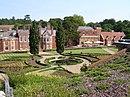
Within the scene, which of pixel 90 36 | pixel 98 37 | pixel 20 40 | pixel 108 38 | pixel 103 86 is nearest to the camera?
pixel 103 86

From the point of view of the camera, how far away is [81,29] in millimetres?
75562

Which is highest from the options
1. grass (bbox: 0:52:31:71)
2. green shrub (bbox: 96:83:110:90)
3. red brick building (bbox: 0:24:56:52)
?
A: red brick building (bbox: 0:24:56:52)

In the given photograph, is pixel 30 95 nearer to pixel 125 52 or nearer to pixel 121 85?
pixel 121 85

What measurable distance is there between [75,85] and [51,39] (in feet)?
167

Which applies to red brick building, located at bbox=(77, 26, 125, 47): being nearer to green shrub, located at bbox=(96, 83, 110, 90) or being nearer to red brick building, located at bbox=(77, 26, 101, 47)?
red brick building, located at bbox=(77, 26, 101, 47)

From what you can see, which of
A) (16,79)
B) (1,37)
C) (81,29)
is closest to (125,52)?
(16,79)

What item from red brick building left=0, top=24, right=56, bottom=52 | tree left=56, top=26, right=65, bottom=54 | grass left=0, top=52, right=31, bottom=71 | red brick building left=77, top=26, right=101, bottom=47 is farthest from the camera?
red brick building left=77, top=26, right=101, bottom=47

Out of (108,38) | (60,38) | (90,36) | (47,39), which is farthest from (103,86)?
(90,36)

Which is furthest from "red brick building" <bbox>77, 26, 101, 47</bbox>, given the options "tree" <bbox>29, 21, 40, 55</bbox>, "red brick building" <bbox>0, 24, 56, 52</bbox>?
"tree" <bbox>29, 21, 40, 55</bbox>

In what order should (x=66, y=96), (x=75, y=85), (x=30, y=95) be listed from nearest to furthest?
(x=66, y=96) < (x=30, y=95) < (x=75, y=85)

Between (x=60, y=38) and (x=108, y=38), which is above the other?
(x=60, y=38)

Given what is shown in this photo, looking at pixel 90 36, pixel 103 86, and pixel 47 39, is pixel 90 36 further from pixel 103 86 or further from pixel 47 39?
pixel 103 86

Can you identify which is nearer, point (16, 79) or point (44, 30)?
point (16, 79)

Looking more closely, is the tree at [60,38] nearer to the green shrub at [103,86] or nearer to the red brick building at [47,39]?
the red brick building at [47,39]
